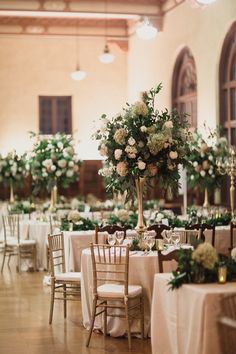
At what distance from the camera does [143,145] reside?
28.8 ft

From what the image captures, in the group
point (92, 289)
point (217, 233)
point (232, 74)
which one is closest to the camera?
point (92, 289)

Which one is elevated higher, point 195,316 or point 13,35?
point 13,35

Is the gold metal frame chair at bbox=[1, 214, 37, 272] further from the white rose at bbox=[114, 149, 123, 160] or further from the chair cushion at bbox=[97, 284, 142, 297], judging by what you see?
the chair cushion at bbox=[97, 284, 142, 297]

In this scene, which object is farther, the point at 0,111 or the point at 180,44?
the point at 0,111

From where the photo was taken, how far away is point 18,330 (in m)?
8.42

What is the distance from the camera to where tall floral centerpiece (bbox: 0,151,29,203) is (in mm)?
16156

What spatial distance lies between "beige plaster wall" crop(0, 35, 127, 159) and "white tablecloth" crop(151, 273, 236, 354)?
48.0 feet

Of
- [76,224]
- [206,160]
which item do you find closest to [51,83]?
[206,160]

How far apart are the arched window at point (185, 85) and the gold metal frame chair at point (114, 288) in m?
8.74

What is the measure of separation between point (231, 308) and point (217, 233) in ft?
16.8

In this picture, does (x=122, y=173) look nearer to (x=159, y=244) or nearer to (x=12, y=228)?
(x=159, y=244)

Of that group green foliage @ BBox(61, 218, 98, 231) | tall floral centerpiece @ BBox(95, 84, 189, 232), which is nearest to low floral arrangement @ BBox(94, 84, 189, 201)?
tall floral centerpiece @ BBox(95, 84, 189, 232)

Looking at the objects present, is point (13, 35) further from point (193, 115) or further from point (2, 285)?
point (2, 285)

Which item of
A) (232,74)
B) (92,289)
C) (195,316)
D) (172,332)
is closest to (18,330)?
(92,289)
